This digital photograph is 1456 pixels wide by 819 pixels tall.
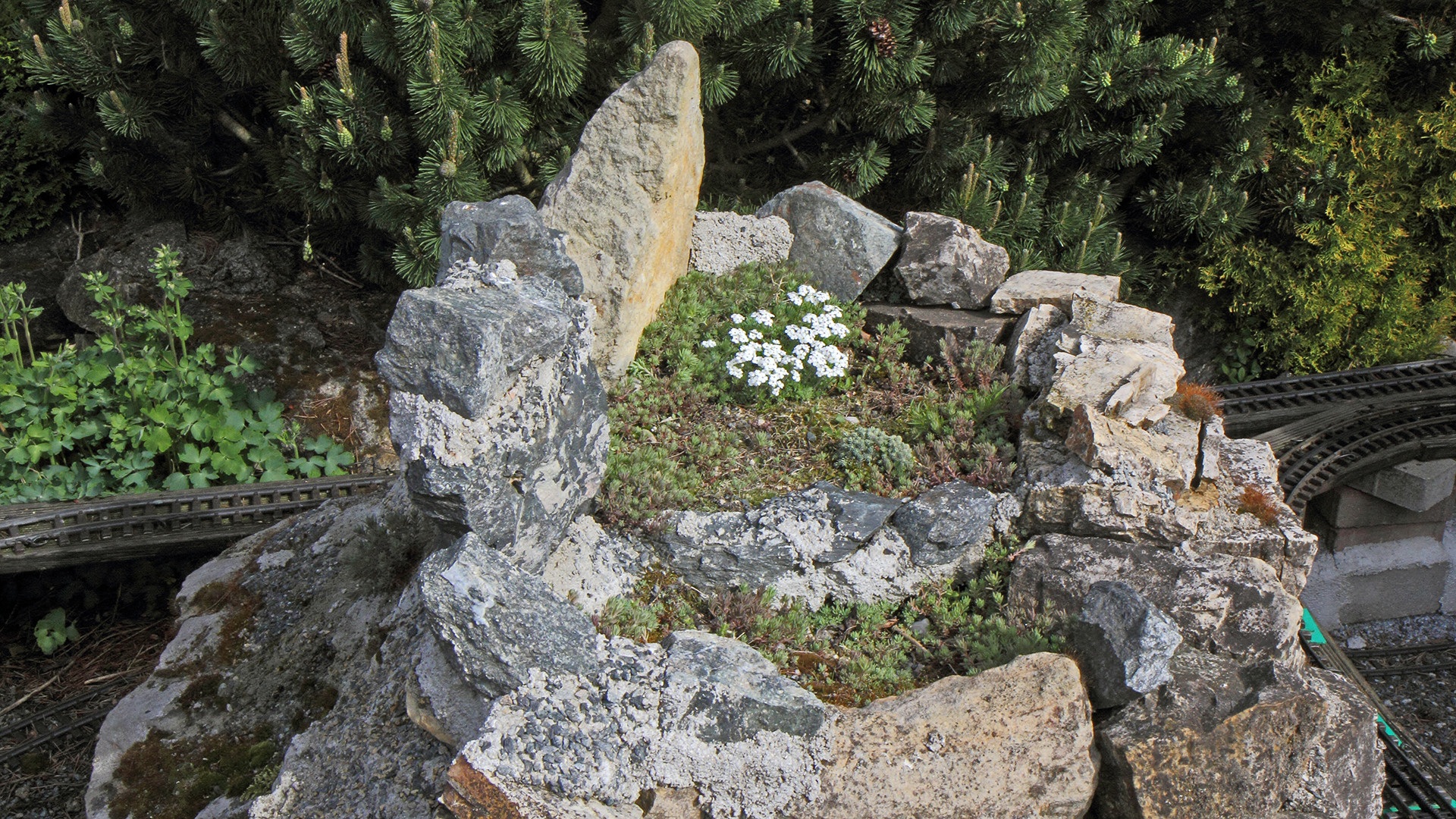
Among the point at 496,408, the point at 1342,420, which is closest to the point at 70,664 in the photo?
the point at 496,408

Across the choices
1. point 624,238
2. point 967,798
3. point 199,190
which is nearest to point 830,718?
point 967,798

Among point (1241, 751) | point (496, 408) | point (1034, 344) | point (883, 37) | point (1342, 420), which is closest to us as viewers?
point (1241, 751)

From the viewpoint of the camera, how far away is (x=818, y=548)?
14.2ft

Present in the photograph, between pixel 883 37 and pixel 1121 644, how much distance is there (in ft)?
14.3

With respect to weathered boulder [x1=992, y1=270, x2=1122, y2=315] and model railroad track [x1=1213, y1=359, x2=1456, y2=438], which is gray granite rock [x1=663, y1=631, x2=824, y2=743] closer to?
weathered boulder [x1=992, y1=270, x2=1122, y2=315]

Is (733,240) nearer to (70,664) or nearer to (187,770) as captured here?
(187,770)

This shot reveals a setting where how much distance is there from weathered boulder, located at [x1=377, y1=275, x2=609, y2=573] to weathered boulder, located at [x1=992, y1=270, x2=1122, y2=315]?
2.83 m

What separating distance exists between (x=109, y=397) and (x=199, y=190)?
2.22m

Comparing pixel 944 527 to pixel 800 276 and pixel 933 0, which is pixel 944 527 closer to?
pixel 800 276

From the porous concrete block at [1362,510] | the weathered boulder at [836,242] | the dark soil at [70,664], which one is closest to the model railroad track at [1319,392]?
the porous concrete block at [1362,510]

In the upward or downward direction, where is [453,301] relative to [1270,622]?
upward

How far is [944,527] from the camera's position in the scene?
14.5ft

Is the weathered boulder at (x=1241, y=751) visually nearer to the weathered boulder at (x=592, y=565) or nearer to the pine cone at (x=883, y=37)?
the weathered boulder at (x=592, y=565)

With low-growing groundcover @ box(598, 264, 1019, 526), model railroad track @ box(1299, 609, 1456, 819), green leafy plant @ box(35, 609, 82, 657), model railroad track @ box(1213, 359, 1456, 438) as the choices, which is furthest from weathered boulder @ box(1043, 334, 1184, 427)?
green leafy plant @ box(35, 609, 82, 657)
